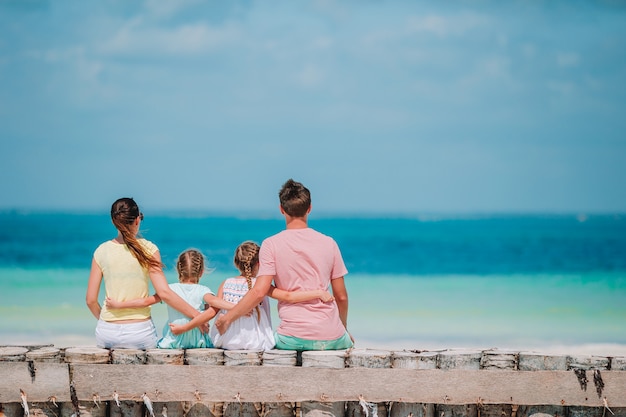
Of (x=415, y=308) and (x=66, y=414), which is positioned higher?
(x=415, y=308)

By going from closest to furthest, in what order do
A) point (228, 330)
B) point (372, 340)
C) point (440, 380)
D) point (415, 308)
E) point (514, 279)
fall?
point (440, 380)
point (228, 330)
point (372, 340)
point (415, 308)
point (514, 279)

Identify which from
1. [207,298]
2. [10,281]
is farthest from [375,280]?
[207,298]

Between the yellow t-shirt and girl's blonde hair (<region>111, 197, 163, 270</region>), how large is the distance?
0.05m

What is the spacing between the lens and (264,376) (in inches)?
208

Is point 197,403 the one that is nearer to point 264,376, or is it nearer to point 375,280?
point 264,376

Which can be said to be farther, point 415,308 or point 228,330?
point 415,308

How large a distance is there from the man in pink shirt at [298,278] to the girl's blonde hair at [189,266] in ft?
1.94

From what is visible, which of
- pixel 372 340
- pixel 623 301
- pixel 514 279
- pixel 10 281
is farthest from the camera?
pixel 514 279

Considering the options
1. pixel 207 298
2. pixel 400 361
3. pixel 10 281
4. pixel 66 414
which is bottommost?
pixel 66 414

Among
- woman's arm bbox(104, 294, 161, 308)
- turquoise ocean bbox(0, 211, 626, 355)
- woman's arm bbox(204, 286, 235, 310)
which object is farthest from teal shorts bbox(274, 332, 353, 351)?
turquoise ocean bbox(0, 211, 626, 355)

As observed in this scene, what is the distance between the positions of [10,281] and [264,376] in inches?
861

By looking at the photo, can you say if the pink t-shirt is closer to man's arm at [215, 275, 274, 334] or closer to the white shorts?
man's arm at [215, 275, 274, 334]

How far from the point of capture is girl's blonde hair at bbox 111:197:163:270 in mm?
5734

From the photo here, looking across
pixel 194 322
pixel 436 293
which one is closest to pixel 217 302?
pixel 194 322
